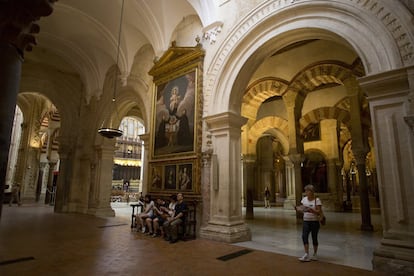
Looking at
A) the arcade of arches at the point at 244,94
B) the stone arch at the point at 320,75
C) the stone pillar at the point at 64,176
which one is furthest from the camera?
the stone pillar at the point at 64,176

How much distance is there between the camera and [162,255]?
472 cm

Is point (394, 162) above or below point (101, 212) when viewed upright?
above

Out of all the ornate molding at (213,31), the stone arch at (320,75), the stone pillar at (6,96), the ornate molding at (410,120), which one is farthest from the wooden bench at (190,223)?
the stone arch at (320,75)

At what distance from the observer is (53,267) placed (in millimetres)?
3938

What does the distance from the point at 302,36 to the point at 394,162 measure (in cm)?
346

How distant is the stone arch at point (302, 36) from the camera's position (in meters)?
4.30

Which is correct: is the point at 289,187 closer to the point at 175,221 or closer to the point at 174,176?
the point at 174,176

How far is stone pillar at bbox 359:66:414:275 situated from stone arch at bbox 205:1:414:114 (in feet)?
1.17

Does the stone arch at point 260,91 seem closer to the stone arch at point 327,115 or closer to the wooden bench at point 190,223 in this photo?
the stone arch at point 327,115

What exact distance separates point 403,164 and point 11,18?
16.5ft

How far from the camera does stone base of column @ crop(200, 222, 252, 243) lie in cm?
589

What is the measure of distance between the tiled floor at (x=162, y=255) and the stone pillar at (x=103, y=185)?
14.5 ft

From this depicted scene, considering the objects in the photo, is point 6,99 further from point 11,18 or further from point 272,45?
point 272,45

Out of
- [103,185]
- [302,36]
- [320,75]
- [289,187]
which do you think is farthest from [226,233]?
[289,187]
